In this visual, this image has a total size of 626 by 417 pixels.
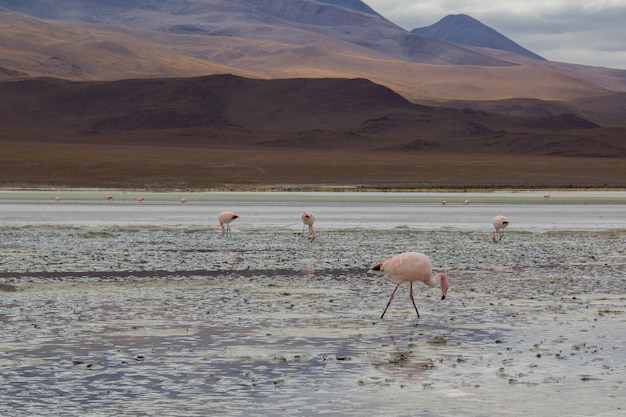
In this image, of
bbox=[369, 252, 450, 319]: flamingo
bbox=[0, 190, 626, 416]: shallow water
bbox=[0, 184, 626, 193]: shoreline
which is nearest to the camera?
bbox=[0, 190, 626, 416]: shallow water

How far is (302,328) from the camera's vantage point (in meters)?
12.7

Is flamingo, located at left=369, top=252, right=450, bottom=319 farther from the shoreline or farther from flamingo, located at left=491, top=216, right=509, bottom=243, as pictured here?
the shoreline

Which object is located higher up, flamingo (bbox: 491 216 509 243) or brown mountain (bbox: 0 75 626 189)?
brown mountain (bbox: 0 75 626 189)

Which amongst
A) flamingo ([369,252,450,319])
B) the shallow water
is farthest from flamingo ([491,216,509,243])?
flamingo ([369,252,450,319])

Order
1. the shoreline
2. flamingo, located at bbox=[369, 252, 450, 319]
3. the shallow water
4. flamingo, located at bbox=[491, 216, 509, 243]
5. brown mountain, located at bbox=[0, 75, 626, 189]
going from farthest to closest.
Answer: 1. brown mountain, located at bbox=[0, 75, 626, 189]
2. the shoreline
3. flamingo, located at bbox=[491, 216, 509, 243]
4. flamingo, located at bbox=[369, 252, 450, 319]
5. the shallow water

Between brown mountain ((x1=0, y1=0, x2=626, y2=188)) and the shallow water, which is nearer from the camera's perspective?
the shallow water

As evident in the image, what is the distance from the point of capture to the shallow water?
29.5 feet

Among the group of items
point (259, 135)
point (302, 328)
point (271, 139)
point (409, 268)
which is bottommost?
point (302, 328)

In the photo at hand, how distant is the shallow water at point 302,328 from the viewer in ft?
29.5

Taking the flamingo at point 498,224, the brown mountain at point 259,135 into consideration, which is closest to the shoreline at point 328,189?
the brown mountain at point 259,135

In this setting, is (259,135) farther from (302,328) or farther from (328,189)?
(302,328)

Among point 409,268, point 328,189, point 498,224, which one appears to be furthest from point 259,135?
point 409,268

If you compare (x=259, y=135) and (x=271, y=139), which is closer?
(x=271, y=139)

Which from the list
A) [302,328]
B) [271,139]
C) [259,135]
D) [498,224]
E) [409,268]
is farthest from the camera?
[259,135]
